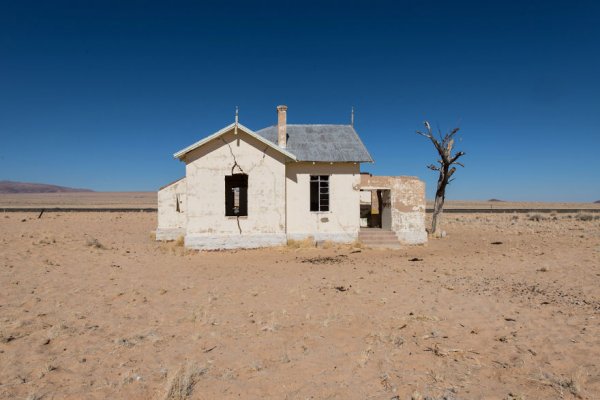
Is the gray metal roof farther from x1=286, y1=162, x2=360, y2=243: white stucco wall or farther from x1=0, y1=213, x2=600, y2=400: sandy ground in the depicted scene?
x1=0, y1=213, x2=600, y2=400: sandy ground

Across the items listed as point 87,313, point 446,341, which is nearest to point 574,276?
point 446,341

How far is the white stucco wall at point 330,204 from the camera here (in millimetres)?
15602

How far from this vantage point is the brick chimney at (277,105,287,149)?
641 inches

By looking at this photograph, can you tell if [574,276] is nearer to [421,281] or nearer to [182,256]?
[421,281]

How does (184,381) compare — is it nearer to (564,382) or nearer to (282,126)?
(564,382)

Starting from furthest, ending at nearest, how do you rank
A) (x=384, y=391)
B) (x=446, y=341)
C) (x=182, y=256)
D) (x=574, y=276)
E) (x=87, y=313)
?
(x=182, y=256) < (x=574, y=276) < (x=87, y=313) < (x=446, y=341) < (x=384, y=391)

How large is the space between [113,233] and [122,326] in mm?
16434

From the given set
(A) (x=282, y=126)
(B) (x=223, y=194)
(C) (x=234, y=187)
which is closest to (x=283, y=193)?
(B) (x=223, y=194)

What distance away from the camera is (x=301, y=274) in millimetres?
10695

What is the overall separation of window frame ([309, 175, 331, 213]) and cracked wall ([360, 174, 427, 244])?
7.98 ft

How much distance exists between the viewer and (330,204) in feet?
51.7

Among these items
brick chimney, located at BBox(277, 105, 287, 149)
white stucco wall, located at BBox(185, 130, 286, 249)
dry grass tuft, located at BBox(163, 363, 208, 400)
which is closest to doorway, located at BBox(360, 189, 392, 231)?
white stucco wall, located at BBox(185, 130, 286, 249)

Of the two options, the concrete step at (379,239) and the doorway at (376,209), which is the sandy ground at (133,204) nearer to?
the doorway at (376,209)

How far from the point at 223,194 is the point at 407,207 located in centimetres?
825
